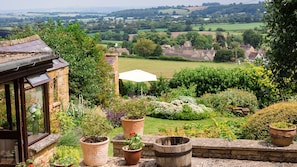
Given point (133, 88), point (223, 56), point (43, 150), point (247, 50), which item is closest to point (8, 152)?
point (43, 150)

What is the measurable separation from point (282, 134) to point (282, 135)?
0.08 feet

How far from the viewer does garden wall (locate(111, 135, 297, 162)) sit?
8.50 m

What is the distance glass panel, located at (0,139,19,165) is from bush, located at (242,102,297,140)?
582 centimetres

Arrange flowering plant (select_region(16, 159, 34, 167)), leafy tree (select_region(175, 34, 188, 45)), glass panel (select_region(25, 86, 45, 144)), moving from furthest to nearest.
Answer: leafy tree (select_region(175, 34, 188, 45))
glass panel (select_region(25, 86, 45, 144))
flowering plant (select_region(16, 159, 34, 167))

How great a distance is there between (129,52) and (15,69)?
91.9 ft

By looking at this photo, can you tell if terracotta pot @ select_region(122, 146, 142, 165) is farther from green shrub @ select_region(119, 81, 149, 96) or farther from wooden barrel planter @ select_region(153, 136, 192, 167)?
green shrub @ select_region(119, 81, 149, 96)

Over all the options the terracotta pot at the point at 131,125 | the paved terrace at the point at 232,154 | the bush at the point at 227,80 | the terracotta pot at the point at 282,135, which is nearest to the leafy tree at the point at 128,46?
the bush at the point at 227,80

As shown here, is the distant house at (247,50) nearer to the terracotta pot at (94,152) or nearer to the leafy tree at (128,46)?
the leafy tree at (128,46)

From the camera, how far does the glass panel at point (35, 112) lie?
7367mm

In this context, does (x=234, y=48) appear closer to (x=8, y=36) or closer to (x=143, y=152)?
(x=8, y=36)

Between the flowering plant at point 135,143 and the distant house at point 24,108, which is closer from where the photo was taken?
the distant house at point 24,108

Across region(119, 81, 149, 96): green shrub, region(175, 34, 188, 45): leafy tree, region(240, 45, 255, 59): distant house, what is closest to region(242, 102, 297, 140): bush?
region(119, 81, 149, 96): green shrub

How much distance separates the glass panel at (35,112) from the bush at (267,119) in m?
5.23

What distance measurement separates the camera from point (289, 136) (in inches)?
332
